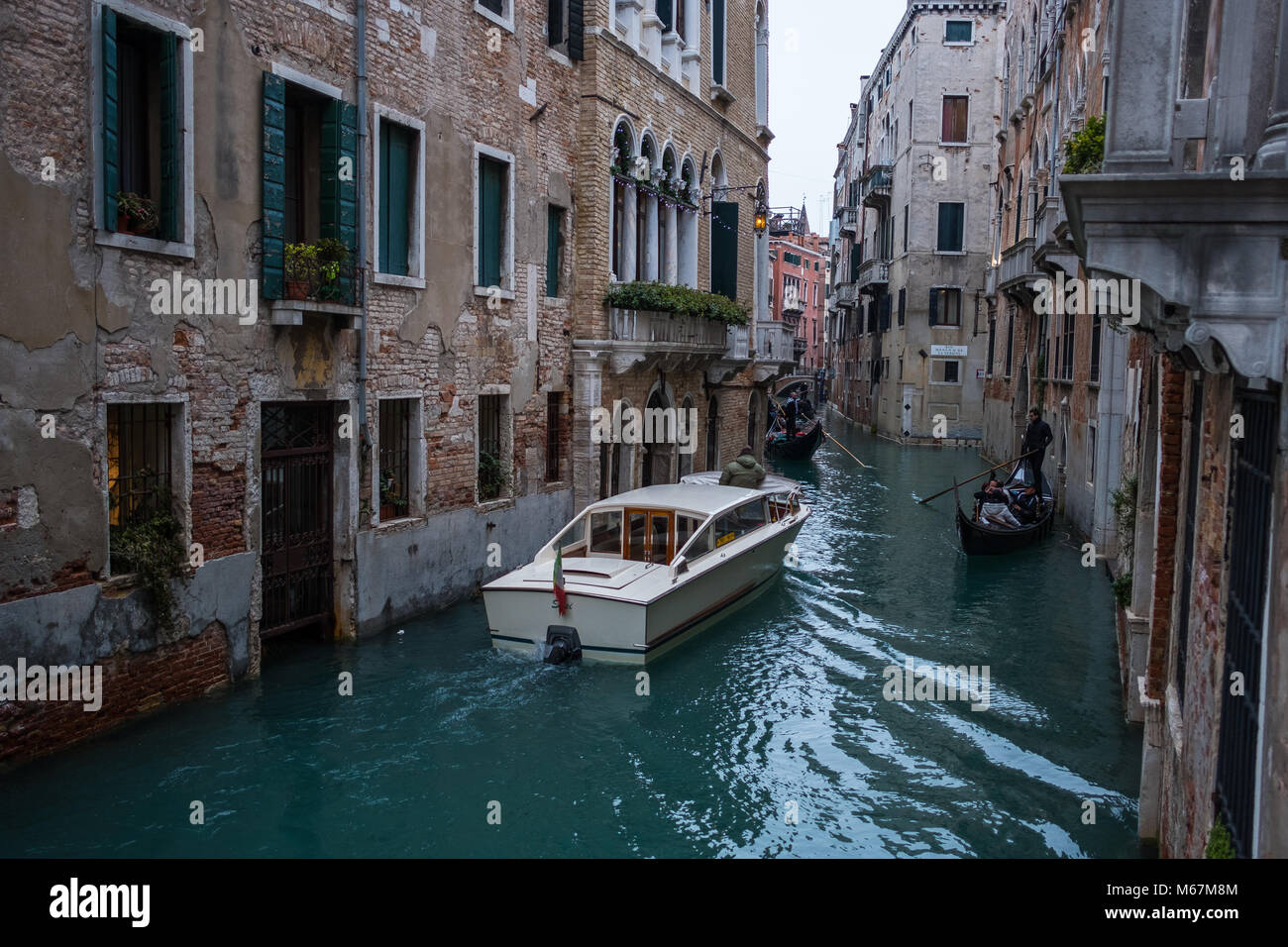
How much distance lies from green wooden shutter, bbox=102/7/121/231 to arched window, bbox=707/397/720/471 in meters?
12.7

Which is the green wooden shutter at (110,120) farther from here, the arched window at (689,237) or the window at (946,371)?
the window at (946,371)

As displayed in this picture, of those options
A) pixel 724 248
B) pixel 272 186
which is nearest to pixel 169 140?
pixel 272 186

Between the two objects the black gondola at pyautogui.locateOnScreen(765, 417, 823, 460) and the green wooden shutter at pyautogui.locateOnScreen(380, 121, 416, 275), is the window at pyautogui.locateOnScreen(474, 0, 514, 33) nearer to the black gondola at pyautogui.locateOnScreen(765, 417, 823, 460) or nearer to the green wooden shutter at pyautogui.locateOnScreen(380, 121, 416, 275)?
the green wooden shutter at pyautogui.locateOnScreen(380, 121, 416, 275)

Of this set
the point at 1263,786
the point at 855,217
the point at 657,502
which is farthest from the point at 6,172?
the point at 855,217

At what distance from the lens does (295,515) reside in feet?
29.7

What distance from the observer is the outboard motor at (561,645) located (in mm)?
8930

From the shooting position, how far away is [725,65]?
59.8ft

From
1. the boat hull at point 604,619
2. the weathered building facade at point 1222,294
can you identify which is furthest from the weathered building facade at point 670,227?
the weathered building facade at point 1222,294

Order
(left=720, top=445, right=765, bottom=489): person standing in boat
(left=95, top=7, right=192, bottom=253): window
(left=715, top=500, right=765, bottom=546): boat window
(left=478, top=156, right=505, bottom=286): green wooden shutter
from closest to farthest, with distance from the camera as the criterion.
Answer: (left=95, top=7, right=192, bottom=253): window
(left=715, top=500, right=765, bottom=546): boat window
(left=478, top=156, right=505, bottom=286): green wooden shutter
(left=720, top=445, right=765, bottom=489): person standing in boat

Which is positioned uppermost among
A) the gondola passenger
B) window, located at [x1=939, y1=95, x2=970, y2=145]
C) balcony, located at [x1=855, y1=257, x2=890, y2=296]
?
window, located at [x1=939, y1=95, x2=970, y2=145]

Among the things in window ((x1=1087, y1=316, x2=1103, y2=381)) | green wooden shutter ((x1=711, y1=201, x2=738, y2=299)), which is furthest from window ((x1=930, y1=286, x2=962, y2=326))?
window ((x1=1087, y1=316, x2=1103, y2=381))

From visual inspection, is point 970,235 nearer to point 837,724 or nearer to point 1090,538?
point 1090,538

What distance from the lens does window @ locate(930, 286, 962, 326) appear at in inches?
1284

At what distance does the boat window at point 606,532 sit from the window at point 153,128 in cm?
450
